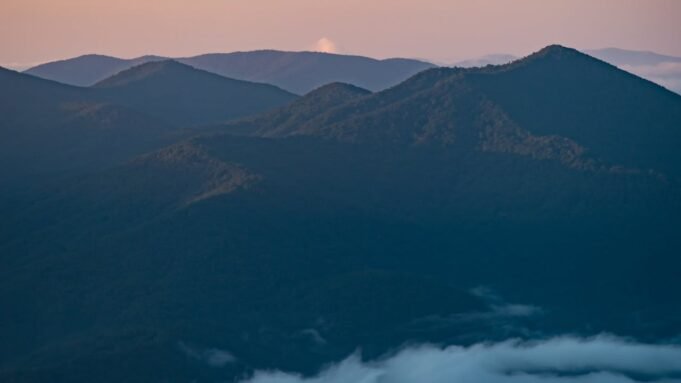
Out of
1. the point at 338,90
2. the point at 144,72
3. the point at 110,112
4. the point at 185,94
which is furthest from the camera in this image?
the point at 144,72

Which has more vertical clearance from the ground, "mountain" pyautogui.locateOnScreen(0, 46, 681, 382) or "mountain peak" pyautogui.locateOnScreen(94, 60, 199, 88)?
"mountain peak" pyautogui.locateOnScreen(94, 60, 199, 88)

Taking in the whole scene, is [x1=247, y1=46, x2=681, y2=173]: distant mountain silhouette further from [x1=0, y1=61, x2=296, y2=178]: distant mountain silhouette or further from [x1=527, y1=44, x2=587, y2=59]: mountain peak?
[x1=0, y1=61, x2=296, y2=178]: distant mountain silhouette

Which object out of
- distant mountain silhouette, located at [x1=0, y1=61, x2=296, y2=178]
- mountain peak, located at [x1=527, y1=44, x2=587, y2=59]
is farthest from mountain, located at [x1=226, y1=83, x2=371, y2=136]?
mountain peak, located at [x1=527, y1=44, x2=587, y2=59]

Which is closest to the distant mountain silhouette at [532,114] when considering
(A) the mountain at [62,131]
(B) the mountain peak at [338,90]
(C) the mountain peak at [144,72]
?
(B) the mountain peak at [338,90]

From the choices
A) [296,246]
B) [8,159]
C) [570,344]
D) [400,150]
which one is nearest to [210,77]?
[8,159]

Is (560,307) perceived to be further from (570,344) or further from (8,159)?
(8,159)

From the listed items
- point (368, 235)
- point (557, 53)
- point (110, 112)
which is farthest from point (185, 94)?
point (368, 235)

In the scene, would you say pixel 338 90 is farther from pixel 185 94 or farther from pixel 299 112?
pixel 185 94
